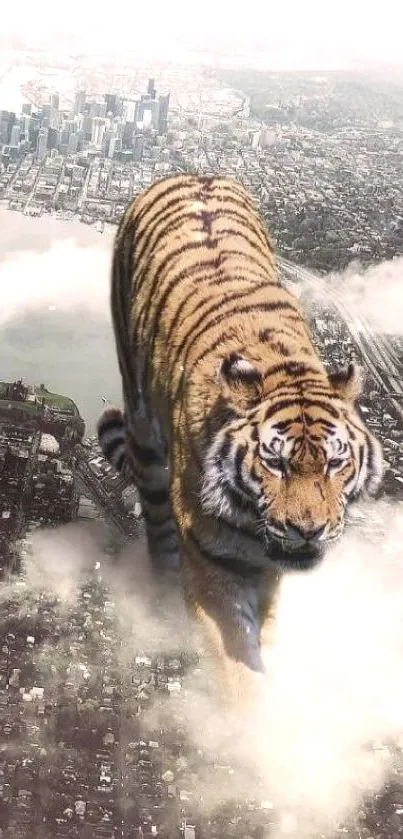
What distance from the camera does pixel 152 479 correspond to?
2311 mm

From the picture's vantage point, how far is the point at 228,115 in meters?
Answer: 5.38

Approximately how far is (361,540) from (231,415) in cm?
120

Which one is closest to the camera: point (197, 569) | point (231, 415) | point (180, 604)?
point (231, 415)

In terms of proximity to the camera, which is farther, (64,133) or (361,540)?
(64,133)

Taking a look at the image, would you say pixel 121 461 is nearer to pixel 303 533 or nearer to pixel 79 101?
pixel 303 533

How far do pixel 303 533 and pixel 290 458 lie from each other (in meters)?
0.13

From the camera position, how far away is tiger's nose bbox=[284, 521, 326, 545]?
1385 millimetres

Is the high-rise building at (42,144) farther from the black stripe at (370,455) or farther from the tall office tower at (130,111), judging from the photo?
the black stripe at (370,455)

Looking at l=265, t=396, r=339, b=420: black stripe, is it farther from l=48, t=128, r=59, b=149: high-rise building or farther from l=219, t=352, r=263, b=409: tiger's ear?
l=48, t=128, r=59, b=149: high-rise building

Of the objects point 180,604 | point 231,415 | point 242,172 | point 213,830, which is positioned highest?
point 242,172

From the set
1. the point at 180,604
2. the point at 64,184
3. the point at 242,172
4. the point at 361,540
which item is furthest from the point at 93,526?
the point at 242,172

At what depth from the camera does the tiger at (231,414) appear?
142 centimetres

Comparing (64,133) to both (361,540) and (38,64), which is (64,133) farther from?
(361,540)

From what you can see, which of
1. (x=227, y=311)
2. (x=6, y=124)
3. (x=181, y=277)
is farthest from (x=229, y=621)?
(x=6, y=124)
